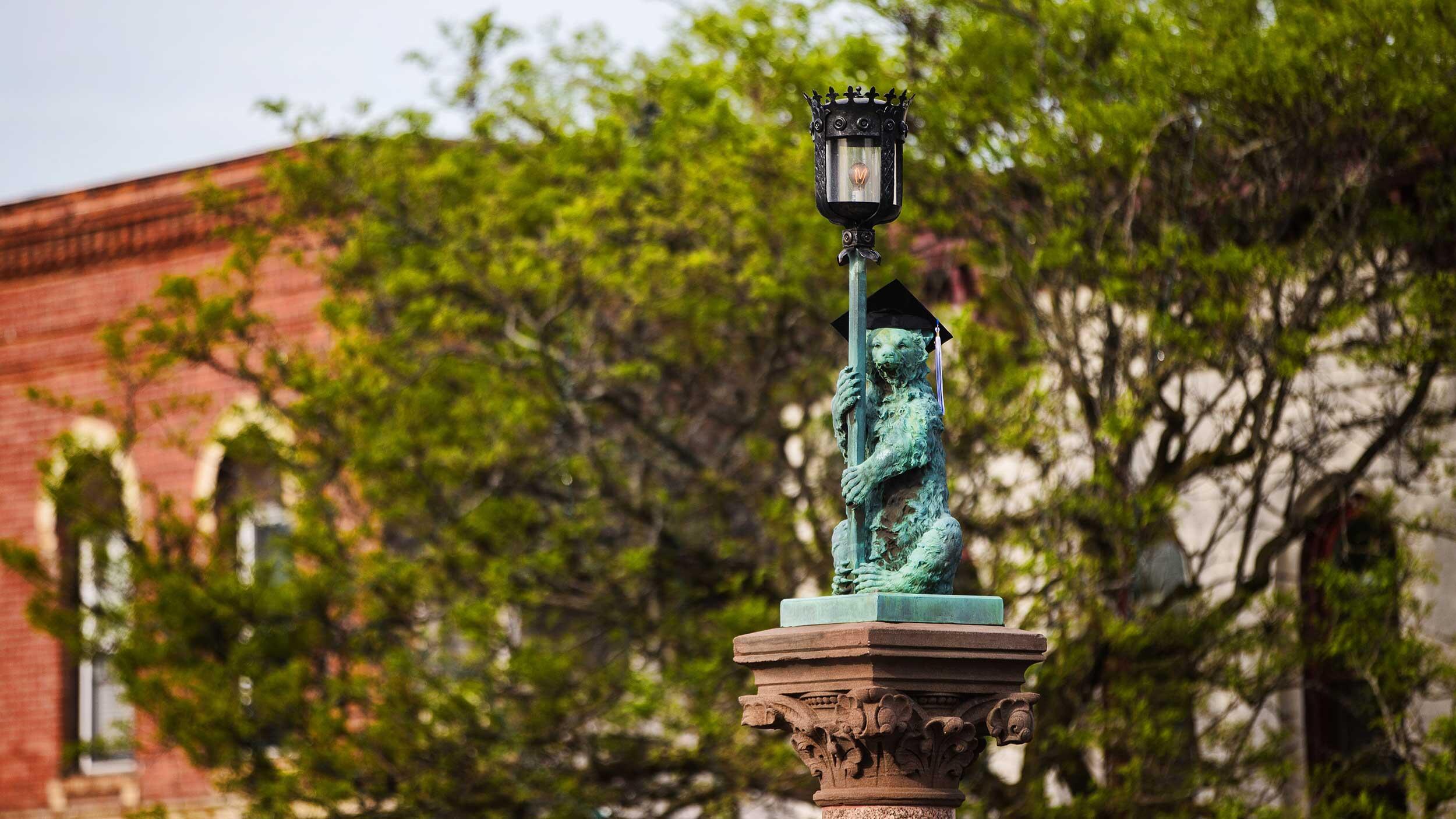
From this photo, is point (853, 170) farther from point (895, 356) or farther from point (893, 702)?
point (893, 702)

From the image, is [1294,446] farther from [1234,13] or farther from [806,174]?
[806,174]

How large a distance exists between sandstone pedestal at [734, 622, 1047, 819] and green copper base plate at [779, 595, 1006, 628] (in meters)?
0.05

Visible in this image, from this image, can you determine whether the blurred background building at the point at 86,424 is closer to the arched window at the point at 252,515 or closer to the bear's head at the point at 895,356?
the arched window at the point at 252,515

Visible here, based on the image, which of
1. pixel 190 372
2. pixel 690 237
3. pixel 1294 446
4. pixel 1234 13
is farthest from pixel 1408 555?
pixel 190 372

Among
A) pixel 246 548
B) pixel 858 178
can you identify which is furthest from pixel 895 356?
pixel 246 548

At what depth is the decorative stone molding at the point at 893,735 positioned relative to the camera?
7.51 meters

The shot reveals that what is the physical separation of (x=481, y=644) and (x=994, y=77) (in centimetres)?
548

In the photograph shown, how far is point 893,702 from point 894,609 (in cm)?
32

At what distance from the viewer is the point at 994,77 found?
1468 centimetres

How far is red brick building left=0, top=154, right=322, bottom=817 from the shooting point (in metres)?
23.4

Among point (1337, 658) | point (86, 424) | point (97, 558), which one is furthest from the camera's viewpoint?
point (86, 424)

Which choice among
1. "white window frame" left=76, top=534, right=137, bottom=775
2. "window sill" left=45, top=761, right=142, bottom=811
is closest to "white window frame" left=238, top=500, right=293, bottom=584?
"white window frame" left=76, top=534, right=137, bottom=775

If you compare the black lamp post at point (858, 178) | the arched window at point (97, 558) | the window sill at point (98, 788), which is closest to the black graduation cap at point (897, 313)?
the black lamp post at point (858, 178)

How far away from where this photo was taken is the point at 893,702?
748 centimetres
